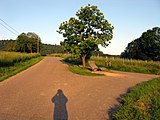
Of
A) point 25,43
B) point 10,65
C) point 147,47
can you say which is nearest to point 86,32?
point 10,65

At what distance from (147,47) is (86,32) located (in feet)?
142

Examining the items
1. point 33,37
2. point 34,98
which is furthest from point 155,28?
point 34,98

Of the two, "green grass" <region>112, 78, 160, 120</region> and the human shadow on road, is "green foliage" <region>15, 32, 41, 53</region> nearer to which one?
the human shadow on road

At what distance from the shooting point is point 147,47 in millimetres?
61688

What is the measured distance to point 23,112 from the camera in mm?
6094

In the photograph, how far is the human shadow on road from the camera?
585 cm

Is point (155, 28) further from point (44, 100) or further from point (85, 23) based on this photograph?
point (44, 100)

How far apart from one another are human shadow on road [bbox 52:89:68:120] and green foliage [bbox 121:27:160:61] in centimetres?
5359

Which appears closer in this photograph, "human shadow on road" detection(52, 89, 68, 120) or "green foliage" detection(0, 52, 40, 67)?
"human shadow on road" detection(52, 89, 68, 120)

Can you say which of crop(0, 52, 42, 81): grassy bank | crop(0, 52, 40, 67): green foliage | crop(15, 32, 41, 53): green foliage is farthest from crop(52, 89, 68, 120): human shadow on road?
crop(15, 32, 41, 53): green foliage

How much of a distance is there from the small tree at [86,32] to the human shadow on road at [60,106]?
13.1m

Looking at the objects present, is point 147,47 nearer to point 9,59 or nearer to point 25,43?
point 25,43

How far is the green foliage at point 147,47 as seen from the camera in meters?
58.8

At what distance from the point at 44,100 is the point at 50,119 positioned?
220 centimetres
